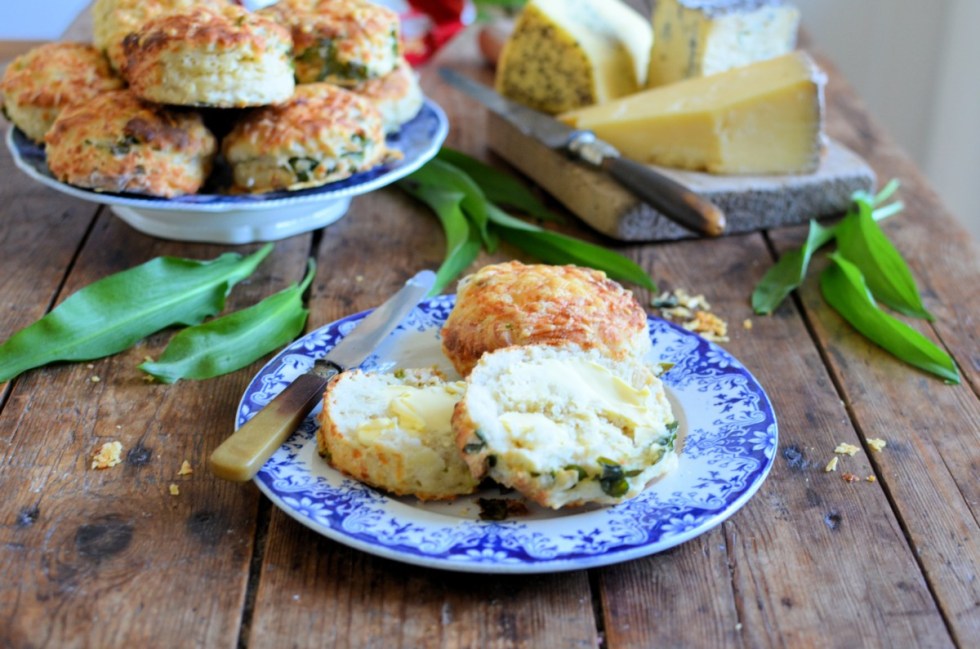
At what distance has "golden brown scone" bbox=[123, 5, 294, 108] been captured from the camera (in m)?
2.00

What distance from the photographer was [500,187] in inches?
106

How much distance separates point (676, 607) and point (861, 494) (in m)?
0.43

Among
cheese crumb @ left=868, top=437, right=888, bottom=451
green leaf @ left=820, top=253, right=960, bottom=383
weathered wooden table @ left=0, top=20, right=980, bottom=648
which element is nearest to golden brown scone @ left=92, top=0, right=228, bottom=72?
weathered wooden table @ left=0, top=20, right=980, bottom=648

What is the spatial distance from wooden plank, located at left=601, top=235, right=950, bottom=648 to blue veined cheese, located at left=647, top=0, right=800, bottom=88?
4.60ft

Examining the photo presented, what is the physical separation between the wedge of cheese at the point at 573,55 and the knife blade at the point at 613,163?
0.13 metres

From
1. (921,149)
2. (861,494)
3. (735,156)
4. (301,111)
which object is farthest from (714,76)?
(921,149)

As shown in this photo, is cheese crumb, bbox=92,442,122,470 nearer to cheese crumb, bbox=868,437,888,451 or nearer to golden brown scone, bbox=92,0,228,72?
golden brown scone, bbox=92,0,228,72

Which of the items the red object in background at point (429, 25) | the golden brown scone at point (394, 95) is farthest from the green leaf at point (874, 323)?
the red object in background at point (429, 25)

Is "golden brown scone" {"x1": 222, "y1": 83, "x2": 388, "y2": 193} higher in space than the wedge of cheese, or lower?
higher

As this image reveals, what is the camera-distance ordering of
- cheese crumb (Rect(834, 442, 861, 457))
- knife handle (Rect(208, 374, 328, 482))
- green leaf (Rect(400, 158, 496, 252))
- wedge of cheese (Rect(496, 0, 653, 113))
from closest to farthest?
knife handle (Rect(208, 374, 328, 482)), cheese crumb (Rect(834, 442, 861, 457)), green leaf (Rect(400, 158, 496, 252)), wedge of cheese (Rect(496, 0, 653, 113))

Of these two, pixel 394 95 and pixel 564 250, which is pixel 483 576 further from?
pixel 394 95

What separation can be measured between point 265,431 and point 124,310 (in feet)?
2.16

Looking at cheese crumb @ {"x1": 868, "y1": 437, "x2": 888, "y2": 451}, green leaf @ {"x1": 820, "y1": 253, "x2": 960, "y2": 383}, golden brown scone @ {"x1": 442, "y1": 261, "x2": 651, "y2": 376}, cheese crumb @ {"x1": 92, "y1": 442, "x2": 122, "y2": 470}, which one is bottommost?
green leaf @ {"x1": 820, "y1": 253, "x2": 960, "y2": 383}

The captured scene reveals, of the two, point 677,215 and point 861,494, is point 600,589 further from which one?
point 677,215
